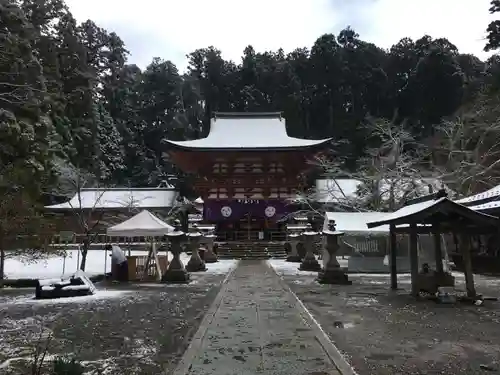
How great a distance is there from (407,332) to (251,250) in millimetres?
23383

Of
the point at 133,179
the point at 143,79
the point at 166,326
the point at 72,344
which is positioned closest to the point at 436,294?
the point at 166,326

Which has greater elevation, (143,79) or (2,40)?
(143,79)

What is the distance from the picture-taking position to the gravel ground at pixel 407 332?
527 centimetres

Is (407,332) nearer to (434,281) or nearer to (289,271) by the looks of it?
(434,281)

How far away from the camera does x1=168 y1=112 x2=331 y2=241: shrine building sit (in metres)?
34.6

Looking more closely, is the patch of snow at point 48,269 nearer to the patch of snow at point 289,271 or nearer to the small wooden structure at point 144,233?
the small wooden structure at point 144,233

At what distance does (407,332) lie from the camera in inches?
278

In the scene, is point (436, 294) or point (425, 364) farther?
point (436, 294)

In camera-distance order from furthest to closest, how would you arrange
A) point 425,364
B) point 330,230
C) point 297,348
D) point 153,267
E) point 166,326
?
point 153,267
point 330,230
point 166,326
point 297,348
point 425,364

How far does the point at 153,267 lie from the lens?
16219mm

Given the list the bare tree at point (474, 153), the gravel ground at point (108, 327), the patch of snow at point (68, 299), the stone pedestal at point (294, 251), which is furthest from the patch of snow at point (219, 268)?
the bare tree at point (474, 153)

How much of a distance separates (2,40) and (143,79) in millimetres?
45469

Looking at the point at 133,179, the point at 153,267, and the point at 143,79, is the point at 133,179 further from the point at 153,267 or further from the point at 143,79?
the point at 153,267

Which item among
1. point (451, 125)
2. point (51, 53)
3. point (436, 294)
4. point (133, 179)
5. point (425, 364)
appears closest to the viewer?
point (425, 364)
